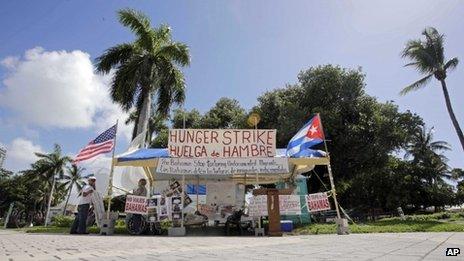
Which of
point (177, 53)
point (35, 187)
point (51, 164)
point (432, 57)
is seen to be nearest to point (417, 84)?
point (432, 57)

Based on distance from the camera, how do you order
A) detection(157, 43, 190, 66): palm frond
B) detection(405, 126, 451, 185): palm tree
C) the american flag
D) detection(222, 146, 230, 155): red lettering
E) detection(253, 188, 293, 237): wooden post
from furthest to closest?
detection(405, 126, 451, 185): palm tree < detection(157, 43, 190, 66): palm frond < the american flag < detection(222, 146, 230, 155): red lettering < detection(253, 188, 293, 237): wooden post

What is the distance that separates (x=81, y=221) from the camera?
12.5 metres

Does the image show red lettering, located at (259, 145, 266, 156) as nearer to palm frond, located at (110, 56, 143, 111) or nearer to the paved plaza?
the paved plaza

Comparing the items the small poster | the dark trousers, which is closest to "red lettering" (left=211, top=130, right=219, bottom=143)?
the small poster

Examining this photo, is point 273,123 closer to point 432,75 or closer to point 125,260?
point 432,75

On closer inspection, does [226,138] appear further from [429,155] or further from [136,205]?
[429,155]

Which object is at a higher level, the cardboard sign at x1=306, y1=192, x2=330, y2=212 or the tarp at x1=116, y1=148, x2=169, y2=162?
the tarp at x1=116, y1=148, x2=169, y2=162

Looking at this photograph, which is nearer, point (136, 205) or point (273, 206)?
point (273, 206)

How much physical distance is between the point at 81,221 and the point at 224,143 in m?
5.46

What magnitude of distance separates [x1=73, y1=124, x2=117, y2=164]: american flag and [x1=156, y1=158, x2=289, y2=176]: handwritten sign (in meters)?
3.24

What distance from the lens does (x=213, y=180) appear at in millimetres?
17469

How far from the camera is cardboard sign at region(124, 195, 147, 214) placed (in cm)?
1252

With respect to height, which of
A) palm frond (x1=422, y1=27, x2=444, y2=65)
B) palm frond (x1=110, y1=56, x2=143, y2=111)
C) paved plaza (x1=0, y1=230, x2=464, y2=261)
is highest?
palm frond (x1=422, y1=27, x2=444, y2=65)

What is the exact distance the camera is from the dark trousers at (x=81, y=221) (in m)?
12.5
